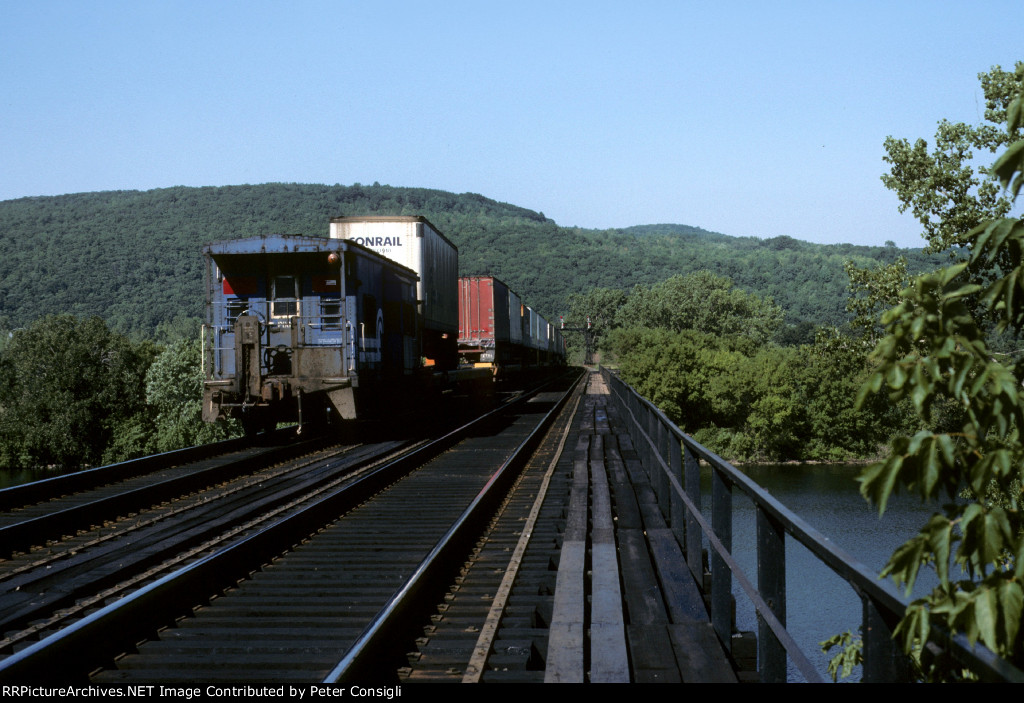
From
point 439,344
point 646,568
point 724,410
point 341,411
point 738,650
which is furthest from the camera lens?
point 724,410

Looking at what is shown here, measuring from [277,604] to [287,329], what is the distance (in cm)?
1099

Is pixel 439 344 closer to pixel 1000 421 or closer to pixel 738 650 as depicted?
pixel 738 650

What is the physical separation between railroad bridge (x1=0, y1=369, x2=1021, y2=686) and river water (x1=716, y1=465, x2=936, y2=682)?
13.9m

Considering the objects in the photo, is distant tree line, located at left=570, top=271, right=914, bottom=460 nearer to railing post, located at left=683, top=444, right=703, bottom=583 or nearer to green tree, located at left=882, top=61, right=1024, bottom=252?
green tree, located at left=882, top=61, right=1024, bottom=252

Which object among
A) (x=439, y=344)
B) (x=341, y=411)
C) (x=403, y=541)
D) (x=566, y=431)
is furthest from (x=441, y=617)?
(x=439, y=344)

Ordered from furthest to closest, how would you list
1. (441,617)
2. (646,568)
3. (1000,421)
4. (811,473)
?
(811,473)
(646,568)
(441,617)
(1000,421)

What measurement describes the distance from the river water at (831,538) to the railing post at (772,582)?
1832cm

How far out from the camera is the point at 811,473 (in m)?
68.6

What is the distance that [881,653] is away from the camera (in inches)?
94.0

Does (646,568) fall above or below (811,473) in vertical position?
above

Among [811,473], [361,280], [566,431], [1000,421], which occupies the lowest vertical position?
[811,473]

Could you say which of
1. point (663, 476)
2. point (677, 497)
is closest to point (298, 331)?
point (663, 476)

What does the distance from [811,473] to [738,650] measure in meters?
67.0

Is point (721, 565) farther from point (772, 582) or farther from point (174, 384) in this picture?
point (174, 384)
